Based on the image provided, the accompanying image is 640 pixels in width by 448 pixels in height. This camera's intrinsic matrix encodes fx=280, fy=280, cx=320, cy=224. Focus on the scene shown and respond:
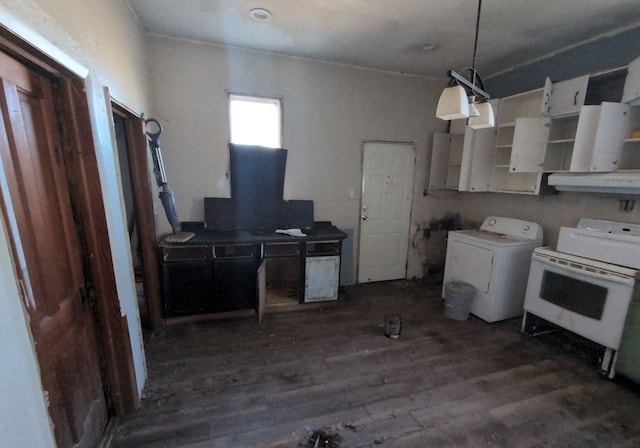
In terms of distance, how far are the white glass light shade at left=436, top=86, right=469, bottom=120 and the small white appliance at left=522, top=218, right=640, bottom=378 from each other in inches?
67.6

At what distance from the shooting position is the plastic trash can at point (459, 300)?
292 cm

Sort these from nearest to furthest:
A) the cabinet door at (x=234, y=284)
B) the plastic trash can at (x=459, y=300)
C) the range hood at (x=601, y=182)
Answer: the range hood at (x=601, y=182), the cabinet door at (x=234, y=284), the plastic trash can at (x=459, y=300)

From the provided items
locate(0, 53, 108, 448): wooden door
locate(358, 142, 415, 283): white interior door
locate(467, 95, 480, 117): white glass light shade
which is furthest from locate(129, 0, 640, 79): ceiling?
locate(0, 53, 108, 448): wooden door

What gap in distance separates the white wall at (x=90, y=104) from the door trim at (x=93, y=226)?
0.15 ft

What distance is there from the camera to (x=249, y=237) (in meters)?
2.91

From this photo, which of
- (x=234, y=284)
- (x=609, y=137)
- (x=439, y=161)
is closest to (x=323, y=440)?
(x=234, y=284)

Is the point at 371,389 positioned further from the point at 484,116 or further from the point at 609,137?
the point at 609,137

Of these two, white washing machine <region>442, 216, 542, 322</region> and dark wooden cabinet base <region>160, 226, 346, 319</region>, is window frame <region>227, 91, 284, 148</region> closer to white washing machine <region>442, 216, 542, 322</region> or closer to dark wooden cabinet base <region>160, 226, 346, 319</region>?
dark wooden cabinet base <region>160, 226, 346, 319</region>

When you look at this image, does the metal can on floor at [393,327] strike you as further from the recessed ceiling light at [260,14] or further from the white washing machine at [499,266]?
the recessed ceiling light at [260,14]

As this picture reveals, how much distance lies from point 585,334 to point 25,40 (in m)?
3.72

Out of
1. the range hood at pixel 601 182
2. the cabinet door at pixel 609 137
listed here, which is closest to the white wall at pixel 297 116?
the range hood at pixel 601 182

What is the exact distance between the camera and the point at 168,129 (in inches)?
115

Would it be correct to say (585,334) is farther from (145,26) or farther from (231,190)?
(145,26)

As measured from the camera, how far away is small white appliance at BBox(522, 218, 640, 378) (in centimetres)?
208
